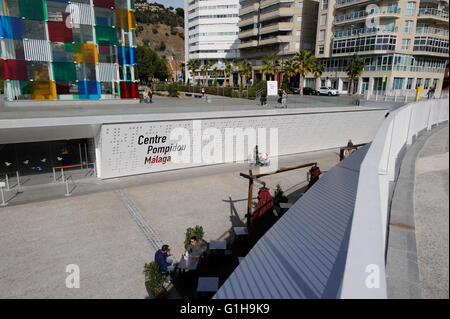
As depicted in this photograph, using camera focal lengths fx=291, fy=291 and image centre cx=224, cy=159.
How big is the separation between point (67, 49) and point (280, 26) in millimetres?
56481

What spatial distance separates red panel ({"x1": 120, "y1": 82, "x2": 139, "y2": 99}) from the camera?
26938 mm

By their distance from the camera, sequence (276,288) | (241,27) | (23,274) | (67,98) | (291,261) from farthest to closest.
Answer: (241,27) < (67,98) < (23,274) < (291,261) < (276,288)

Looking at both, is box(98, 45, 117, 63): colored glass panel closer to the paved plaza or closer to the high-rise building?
the high-rise building

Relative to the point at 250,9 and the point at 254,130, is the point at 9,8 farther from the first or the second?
the point at 250,9

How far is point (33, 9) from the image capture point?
860 inches

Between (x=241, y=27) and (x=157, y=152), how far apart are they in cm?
7831

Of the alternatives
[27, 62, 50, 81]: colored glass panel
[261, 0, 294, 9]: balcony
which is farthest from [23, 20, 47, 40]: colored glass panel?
[261, 0, 294, 9]: balcony

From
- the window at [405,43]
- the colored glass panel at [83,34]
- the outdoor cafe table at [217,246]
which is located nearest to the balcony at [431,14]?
the window at [405,43]

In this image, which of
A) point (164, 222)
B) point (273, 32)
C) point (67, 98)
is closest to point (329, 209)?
point (164, 222)

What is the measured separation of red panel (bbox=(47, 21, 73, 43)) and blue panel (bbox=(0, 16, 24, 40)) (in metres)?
1.92

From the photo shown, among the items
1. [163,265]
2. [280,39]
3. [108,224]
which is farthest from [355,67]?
[163,265]

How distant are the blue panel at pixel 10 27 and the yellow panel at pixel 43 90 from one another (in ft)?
11.6
